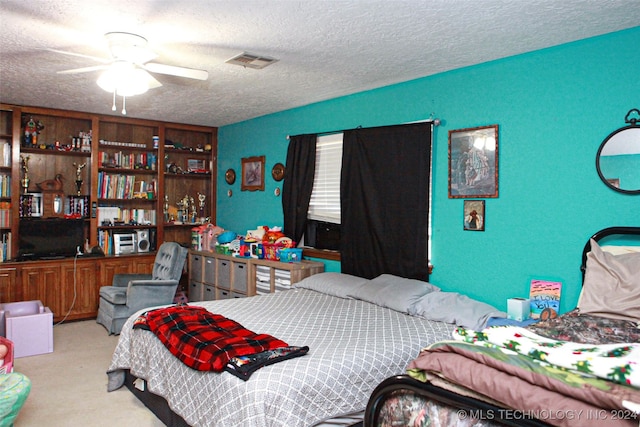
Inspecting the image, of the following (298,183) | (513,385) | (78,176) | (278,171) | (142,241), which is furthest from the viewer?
(142,241)

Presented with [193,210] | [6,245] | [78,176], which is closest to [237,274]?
[193,210]

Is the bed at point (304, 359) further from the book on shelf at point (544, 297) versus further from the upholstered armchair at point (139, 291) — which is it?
the upholstered armchair at point (139, 291)

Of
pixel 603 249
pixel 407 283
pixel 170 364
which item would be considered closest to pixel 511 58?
pixel 603 249

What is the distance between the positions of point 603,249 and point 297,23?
7.45ft

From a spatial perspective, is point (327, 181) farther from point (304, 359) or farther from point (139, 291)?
point (304, 359)

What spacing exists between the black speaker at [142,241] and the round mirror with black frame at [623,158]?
5.13 metres

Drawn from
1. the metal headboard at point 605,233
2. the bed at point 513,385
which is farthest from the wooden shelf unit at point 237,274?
the bed at point 513,385

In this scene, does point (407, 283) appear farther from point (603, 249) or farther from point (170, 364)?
point (170, 364)

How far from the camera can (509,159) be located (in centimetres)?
344

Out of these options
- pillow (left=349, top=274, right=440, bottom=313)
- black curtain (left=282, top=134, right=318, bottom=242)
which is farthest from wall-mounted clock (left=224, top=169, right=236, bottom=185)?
pillow (left=349, top=274, right=440, bottom=313)

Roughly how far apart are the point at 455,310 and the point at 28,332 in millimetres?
3702

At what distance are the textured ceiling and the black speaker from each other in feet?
7.43

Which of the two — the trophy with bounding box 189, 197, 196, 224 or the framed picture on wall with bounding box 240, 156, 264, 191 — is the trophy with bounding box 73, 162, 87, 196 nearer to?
the trophy with bounding box 189, 197, 196, 224

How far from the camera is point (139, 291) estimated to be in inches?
196
